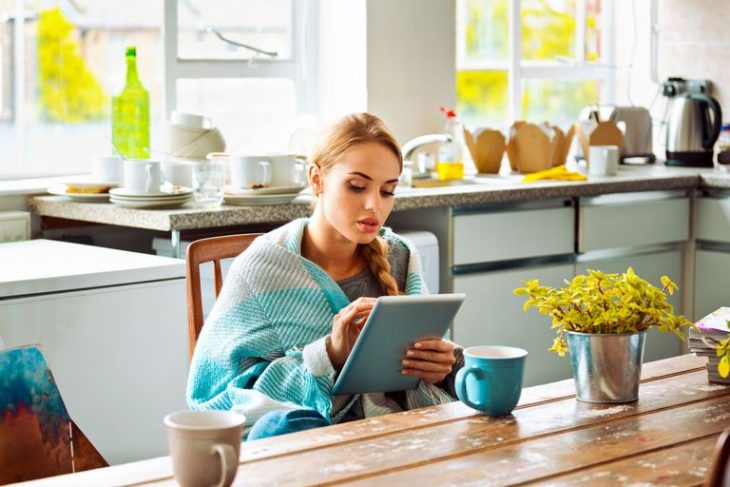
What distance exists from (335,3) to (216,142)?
0.81 meters

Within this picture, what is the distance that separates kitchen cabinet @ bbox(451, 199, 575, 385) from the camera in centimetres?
369

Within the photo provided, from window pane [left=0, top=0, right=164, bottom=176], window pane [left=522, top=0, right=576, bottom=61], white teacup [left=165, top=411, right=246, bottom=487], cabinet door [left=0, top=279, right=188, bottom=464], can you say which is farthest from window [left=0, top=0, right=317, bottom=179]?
white teacup [left=165, top=411, right=246, bottom=487]

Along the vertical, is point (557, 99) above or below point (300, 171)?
above

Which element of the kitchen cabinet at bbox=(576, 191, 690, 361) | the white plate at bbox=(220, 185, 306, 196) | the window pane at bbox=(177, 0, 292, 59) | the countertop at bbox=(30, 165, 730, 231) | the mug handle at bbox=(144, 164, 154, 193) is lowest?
the kitchen cabinet at bbox=(576, 191, 690, 361)

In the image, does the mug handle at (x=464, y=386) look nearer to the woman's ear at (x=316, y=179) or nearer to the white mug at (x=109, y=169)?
the woman's ear at (x=316, y=179)

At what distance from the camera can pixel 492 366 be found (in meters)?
1.64

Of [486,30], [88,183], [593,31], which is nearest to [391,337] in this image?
[88,183]

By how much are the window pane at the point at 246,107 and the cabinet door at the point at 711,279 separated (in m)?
1.53

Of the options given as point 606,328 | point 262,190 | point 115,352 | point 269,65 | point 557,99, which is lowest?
point 115,352

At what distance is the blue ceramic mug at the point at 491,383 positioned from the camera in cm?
164

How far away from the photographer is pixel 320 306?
82.4 inches

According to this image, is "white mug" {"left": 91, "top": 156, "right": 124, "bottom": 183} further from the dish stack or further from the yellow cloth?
the yellow cloth

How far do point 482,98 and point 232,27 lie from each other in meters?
1.16

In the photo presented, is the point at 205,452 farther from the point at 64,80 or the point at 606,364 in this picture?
the point at 64,80
